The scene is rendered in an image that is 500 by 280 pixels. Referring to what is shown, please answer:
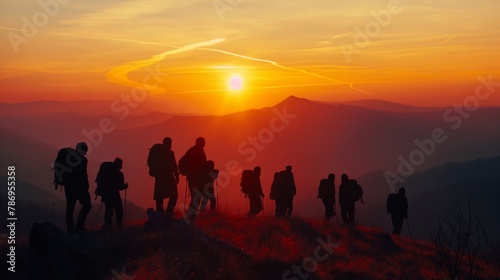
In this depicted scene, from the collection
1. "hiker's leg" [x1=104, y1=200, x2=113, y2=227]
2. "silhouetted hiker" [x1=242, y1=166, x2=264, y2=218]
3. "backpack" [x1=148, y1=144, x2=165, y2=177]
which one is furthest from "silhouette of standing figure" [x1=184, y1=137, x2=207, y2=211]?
"silhouetted hiker" [x1=242, y1=166, x2=264, y2=218]

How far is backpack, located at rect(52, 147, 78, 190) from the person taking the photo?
15555 millimetres

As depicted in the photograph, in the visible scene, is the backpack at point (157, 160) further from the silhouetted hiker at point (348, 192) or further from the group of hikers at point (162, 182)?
the silhouetted hiker at point (348, 192)

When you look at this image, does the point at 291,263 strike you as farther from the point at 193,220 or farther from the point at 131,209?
the point at 131,209

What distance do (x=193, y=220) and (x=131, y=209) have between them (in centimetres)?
9388

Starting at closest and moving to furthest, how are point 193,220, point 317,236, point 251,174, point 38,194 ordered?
point 193,220
point 317,236
point 251,174
point 38,194

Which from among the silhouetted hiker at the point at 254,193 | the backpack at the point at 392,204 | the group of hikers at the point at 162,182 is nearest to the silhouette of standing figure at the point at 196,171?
the group of hikers at the point at 162,182

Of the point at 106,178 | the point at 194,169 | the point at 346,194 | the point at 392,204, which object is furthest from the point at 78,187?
the point at 392,204

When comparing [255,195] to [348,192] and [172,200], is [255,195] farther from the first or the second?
[172,200]

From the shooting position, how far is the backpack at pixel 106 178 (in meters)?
18.0

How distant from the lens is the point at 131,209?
10956 centimetres

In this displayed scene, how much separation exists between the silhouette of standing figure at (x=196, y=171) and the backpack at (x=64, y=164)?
12.8 feet

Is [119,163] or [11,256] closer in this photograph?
[11,256]

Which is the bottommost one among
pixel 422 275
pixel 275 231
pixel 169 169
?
pixel 422 275

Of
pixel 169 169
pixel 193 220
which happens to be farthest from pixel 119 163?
pixel 193 220
